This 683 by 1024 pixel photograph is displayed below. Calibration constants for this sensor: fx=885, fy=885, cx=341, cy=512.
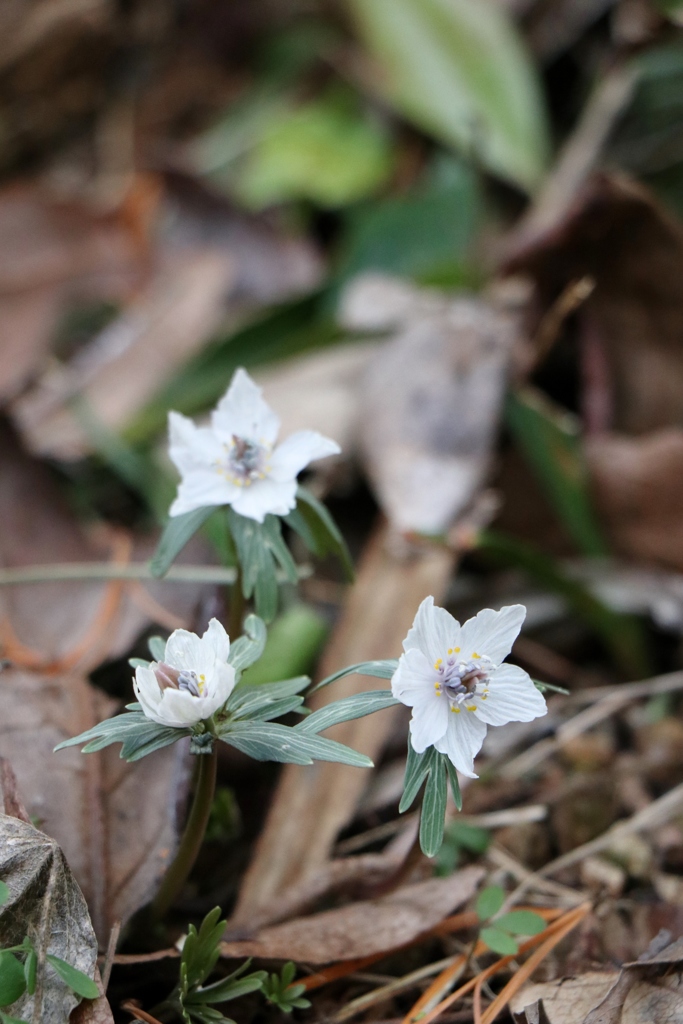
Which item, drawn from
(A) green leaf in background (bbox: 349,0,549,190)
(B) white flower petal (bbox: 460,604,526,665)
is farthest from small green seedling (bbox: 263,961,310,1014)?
(A) green leaf in background (bbox: 349,0,549,190)

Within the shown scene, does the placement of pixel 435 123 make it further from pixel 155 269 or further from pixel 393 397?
pixel 393 397

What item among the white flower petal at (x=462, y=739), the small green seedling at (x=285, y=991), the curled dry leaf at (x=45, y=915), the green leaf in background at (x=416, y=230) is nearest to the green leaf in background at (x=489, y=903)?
the small green seedling at (x=285, y=991)

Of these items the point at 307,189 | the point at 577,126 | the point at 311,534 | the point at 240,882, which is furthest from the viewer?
the point at 307,189

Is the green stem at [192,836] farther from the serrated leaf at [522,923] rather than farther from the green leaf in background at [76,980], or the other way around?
the serrated leaf at [522,923]

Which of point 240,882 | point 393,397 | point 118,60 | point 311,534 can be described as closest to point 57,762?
point 240,882

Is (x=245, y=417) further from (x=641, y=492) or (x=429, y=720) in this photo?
(x=641, y=492)
